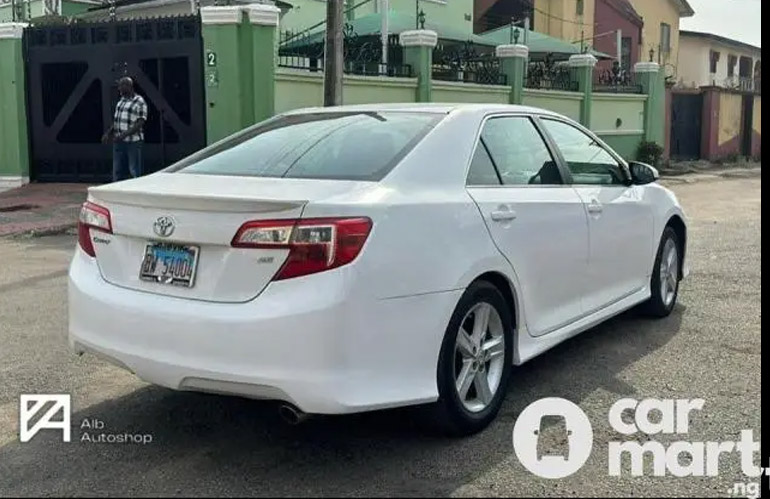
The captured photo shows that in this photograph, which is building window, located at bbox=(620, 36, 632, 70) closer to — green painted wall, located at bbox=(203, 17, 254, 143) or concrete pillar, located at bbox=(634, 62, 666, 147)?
concrete pillar, located at bbox=(634, 62, 666, 147)

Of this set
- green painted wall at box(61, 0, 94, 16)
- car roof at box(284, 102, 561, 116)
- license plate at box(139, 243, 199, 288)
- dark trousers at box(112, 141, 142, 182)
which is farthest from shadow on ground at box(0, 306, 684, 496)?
green painted wall at box(61, 0, 94, 16)

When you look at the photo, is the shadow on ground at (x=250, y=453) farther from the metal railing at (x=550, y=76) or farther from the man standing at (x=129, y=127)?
the metal railing at (x=550, y=76)

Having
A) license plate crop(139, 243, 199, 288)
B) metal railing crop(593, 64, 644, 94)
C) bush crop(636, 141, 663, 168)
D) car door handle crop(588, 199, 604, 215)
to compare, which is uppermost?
metal railing crop(593, 64, 644, 94)

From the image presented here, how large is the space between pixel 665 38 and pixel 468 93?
2198 cm

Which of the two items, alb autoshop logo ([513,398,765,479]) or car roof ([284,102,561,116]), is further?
car roof ([284,102,561,116])

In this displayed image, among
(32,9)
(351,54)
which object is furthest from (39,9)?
(351,54)

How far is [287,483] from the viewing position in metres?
3.50

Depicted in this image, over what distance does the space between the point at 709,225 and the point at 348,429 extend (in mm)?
8871

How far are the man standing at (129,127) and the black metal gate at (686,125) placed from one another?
19.5 m

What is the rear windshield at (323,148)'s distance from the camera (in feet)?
13.1

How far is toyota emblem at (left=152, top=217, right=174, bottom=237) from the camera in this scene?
3678 millimetres

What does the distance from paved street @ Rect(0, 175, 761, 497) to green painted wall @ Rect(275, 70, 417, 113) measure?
8.28m

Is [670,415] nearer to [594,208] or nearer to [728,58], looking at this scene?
[594,208]

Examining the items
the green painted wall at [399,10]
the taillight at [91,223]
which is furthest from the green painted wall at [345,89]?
the taillight at [91,223]
